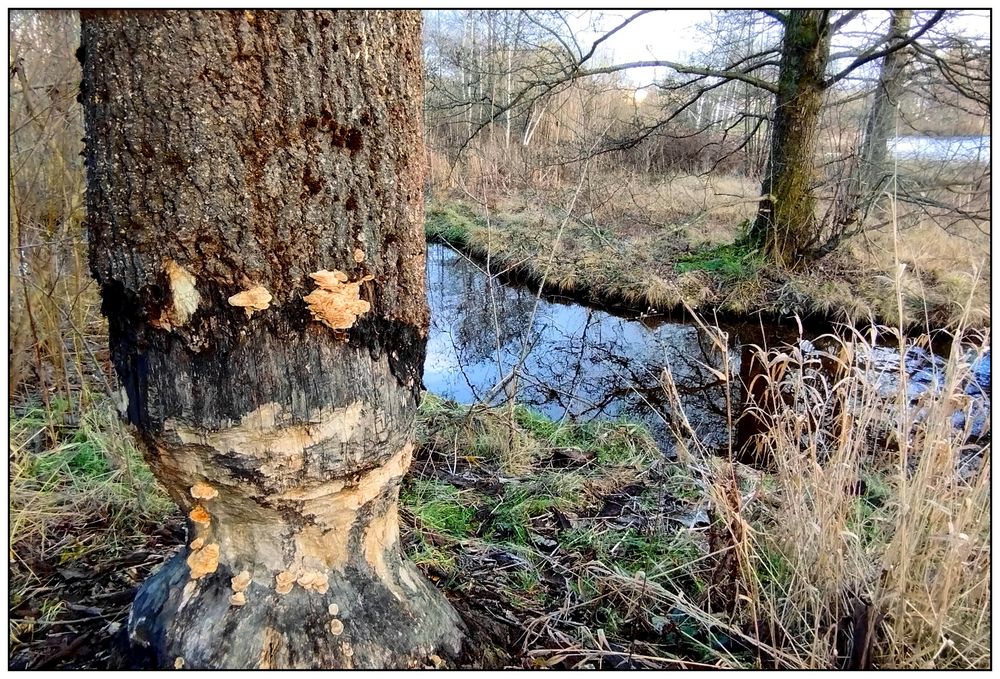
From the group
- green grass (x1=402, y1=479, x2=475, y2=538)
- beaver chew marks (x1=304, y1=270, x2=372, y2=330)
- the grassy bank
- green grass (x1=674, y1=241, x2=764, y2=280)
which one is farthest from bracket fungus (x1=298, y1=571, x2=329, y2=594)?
green grass (x1=674, y1=241, x2=764, y2=280)

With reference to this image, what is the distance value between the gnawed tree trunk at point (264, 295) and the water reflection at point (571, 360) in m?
2.02

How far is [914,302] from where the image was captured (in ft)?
18.8

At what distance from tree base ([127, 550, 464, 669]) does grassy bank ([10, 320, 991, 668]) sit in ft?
0.64

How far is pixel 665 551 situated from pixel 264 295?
1658mm

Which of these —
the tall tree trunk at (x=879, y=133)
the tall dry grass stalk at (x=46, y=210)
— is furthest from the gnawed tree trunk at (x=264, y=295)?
the tall tree trunk at (x=879, y=133)

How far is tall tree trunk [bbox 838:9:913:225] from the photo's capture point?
5.15m

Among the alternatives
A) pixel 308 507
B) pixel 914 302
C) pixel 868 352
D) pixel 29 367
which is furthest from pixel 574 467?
pixel 914 302

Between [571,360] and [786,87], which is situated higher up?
[786,87]

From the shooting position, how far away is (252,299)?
1010 millimetres

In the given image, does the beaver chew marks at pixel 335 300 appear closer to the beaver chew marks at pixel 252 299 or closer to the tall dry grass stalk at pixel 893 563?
the beaver chew marks at pixel 252 299

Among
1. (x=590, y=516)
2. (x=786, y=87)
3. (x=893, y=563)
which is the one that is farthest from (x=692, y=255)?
(x=893, y=563)

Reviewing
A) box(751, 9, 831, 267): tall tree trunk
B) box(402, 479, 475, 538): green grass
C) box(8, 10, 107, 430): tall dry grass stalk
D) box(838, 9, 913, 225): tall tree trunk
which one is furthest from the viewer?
box(751, 9, 831, 267): tall tree trunk

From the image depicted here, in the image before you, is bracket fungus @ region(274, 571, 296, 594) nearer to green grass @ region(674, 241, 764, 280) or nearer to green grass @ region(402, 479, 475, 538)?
green grass @ region(402, 479, 475, 538)

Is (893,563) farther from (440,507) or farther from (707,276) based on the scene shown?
(707,276)
